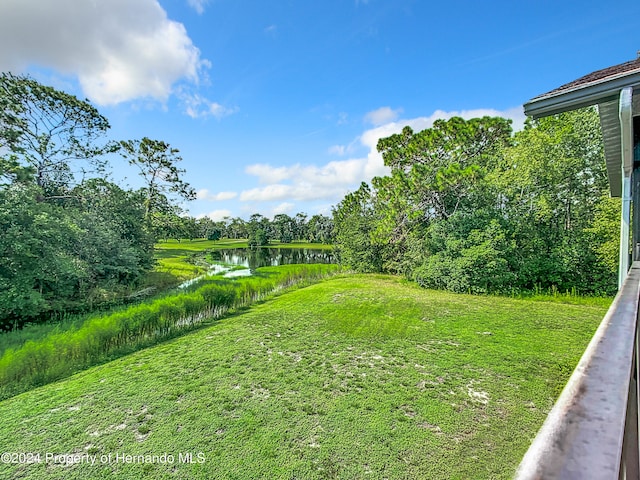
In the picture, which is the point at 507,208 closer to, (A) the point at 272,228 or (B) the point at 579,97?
(B) the point at 579,97

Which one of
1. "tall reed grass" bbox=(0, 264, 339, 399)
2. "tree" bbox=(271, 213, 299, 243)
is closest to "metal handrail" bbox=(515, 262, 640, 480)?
"tall reed grass" bbox=(0, 264, 339, 399)

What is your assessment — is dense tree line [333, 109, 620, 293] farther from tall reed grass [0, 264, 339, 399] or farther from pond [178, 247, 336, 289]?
pond [178, 247, 336, 289]

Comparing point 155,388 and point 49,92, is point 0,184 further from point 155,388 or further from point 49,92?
point 49,92

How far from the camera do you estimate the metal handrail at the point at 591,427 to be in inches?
13.4

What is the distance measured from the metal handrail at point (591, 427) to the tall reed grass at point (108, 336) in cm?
640

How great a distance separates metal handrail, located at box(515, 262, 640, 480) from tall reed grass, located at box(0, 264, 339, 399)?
6397 millimetres

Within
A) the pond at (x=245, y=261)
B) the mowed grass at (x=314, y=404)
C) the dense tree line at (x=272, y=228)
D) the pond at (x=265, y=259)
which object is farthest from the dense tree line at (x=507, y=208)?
the dense tree line at (x=272, y=228)

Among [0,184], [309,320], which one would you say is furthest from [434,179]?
[0,184]

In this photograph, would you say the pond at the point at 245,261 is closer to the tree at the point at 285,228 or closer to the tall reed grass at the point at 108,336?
the tall reed grass at the point at 108,336

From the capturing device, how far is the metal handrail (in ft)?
1.11

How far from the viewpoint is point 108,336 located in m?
5.98

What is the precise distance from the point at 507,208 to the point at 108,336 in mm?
13020

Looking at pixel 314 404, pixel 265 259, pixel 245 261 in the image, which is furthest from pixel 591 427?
pixel 265 259

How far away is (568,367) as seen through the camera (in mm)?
Result: 4074
